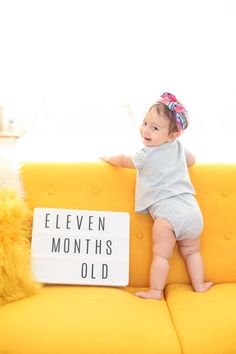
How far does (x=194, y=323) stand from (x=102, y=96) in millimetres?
2923

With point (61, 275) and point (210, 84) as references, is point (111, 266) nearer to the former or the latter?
point (61, 275)

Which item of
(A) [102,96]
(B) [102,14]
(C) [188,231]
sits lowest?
(C) [188,231]

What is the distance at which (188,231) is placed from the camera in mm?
1391

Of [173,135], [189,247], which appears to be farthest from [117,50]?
[189,247]

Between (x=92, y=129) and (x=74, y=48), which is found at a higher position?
(x=74, y=48)

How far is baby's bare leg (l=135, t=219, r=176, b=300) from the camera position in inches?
53.8

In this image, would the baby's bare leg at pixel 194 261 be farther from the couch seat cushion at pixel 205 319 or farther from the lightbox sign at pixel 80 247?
the lightbox sign at pixel 80 247

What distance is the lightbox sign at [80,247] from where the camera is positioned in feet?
4.51

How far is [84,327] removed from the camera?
3.53ft

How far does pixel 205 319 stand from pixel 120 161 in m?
0.64

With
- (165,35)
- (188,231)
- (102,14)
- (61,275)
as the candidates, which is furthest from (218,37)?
A: (61,275)

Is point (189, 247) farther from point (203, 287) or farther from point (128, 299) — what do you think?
point (128, 299)

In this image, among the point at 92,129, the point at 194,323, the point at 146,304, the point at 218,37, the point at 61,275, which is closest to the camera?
the point at 194,323

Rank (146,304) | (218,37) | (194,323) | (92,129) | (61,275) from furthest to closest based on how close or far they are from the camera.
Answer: (218,37), (92,129), (61,275), (146,304), (194,323)
